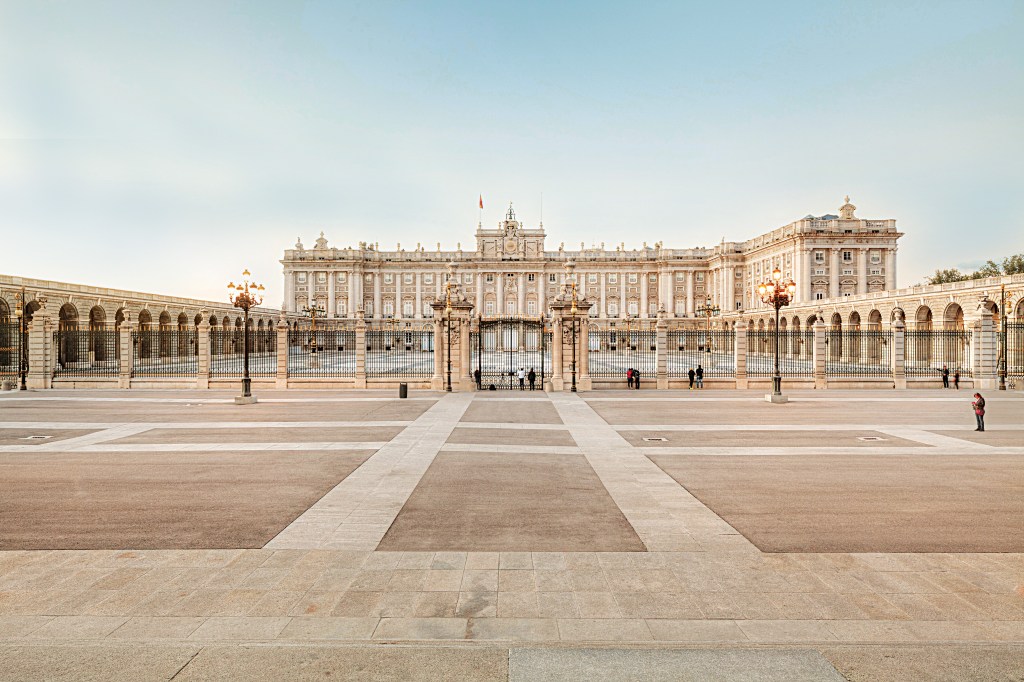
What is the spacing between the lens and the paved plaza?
4.47m

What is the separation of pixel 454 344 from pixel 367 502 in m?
19.1

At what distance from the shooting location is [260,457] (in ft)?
38.2

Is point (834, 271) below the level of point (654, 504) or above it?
above

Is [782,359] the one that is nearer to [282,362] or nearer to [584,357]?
[584,357]

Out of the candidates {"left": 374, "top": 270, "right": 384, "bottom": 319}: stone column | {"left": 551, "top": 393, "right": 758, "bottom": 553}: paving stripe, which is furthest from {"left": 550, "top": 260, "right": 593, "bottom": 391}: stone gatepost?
{"left": 374, "top": 270, "right": 384, "bottom": 319}: stone column

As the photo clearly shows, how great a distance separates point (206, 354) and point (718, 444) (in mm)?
25117

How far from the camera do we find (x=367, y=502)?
8.48 metres

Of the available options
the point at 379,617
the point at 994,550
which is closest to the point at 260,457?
the point at 379,617

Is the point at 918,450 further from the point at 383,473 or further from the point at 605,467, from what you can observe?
the point at 383,473

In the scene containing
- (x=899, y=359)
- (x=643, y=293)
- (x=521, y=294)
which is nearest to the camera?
(x=899, y=359)

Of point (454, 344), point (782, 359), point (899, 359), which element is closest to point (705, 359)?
point (782, 359)

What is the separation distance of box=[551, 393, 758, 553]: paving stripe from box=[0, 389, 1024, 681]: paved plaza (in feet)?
0.19

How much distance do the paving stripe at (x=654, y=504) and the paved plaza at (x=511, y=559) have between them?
0.06 meters

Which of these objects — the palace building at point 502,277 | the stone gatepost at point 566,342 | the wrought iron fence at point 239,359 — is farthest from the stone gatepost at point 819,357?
the palace building at point 502,277
